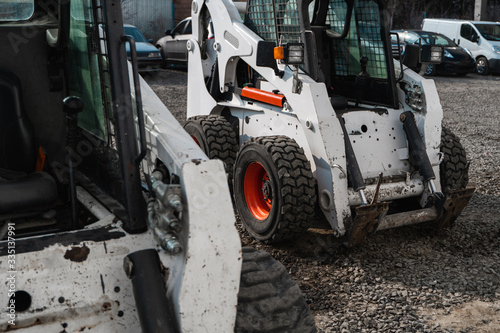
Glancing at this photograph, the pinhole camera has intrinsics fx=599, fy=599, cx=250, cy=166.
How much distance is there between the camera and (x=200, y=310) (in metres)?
1.99

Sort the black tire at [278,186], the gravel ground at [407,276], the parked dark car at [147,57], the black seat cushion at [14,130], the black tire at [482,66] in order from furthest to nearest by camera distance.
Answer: the black tire at [482,66]
the parked dark car at [147,57]
the black tire at [278,186]
the gravel ground at [407,276]
the black seat cushion at [14,130]

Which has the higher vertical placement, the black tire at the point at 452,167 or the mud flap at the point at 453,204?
the black tire at the point at 452,167

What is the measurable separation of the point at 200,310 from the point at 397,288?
106 inches

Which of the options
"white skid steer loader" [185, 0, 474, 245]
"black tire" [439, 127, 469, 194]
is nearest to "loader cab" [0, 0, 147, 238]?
"white skid steer loader" [185, 0, 474, 245]

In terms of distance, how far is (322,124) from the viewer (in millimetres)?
4695

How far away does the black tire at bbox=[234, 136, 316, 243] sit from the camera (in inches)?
183

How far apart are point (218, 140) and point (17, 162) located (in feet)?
10.2

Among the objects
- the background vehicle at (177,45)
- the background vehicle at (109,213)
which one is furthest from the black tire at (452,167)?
the background vehicle at (177,45)

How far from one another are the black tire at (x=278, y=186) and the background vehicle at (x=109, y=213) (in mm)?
2035

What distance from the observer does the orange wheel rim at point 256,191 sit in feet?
17.3

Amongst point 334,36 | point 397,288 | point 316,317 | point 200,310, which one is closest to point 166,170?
point 200,310

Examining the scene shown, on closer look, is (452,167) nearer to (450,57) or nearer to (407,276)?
(407,276)

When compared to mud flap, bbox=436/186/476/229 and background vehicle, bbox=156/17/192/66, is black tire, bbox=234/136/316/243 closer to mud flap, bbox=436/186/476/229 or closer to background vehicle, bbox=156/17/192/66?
mud flap, bbox=436/186/476/229

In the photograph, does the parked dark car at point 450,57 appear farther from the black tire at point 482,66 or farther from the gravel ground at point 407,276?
the gravel ground at point 407,276
